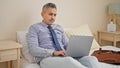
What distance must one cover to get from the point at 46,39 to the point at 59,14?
0.87 meters

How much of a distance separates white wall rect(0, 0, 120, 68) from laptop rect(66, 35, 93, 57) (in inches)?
38.7

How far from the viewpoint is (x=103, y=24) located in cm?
360

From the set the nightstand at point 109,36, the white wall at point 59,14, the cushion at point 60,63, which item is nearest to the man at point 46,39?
the cushion at point 60,63

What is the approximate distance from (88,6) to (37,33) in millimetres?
1417

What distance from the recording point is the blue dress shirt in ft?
6.72

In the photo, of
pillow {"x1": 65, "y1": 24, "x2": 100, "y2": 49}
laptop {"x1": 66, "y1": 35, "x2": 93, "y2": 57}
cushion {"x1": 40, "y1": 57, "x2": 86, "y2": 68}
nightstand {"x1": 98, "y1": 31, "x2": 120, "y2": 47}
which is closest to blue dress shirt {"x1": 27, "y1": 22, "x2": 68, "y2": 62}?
cushion {"x1": 40, "y1": 57, "x2": 86, "y2": 68}

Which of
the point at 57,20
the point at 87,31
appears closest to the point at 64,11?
the point at 57,20

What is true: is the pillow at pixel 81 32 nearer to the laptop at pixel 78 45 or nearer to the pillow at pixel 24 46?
the pillow at pixel 24 46

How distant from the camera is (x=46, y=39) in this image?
7.34 feet

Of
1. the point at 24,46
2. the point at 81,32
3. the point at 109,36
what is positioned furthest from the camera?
the point at 109,36

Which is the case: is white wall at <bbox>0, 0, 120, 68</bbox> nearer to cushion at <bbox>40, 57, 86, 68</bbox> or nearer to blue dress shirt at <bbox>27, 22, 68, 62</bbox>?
blue dress shirt at <bbox>27, 22, 68, 62</bbox>

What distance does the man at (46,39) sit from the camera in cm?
204

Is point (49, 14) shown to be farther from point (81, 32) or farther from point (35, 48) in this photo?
point (81, 32)

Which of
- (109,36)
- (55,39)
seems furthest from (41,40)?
(109,36)
